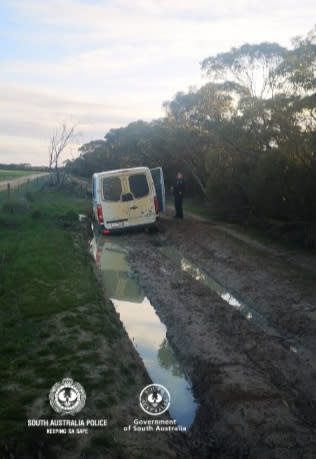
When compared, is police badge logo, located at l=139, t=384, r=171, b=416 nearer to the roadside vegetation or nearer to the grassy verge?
the grassy verge

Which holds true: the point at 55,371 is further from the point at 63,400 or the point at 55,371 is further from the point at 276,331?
the point at 276,331

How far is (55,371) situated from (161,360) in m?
1.57

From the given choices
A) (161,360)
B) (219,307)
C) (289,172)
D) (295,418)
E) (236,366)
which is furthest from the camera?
(289,172)

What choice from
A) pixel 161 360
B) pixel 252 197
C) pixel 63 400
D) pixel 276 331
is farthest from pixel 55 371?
pixel 252 197

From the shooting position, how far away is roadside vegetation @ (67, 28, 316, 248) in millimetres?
14938

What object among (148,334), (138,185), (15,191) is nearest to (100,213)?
(138,185)

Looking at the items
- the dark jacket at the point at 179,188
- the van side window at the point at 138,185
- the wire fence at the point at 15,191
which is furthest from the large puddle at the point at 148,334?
the wire fence at the point at 15,191

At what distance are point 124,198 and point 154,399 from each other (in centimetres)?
1183

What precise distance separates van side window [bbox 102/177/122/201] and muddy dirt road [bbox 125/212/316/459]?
3.69 m

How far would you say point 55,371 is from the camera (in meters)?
5.46

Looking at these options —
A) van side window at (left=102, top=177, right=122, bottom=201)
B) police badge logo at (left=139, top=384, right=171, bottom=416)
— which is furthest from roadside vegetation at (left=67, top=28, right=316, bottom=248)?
police badge logo at (left=139, top=384, right=171, bottom=416)

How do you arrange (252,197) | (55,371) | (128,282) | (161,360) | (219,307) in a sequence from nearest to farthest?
(55,371)
(161,360)
(219,307)
(128,282)
(252,197)

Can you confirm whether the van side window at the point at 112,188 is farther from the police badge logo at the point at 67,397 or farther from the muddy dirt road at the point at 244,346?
the police badge logo at the point at 67,397

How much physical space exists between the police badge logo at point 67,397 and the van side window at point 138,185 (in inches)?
466
